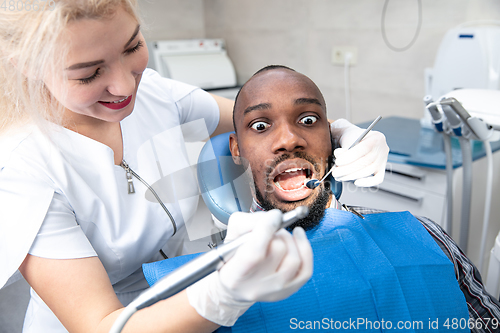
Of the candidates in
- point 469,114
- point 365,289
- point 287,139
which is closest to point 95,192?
point 287,139

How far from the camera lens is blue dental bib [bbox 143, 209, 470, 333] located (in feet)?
2.39

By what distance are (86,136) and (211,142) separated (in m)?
0.31

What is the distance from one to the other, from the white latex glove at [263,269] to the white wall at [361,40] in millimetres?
1303

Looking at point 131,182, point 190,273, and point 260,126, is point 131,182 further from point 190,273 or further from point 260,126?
point 190,273

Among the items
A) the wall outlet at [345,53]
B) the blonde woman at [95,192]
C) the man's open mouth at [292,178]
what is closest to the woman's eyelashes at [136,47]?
the blonde woman at [95,192]

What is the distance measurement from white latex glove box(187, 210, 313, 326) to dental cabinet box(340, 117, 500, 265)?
2.96 ft

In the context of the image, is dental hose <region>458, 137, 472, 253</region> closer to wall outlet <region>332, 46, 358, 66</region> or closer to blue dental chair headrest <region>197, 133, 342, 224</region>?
blue dental chair headrest <region>197, 133, 342, 224</region>

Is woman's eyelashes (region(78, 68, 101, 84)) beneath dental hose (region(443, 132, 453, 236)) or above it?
above

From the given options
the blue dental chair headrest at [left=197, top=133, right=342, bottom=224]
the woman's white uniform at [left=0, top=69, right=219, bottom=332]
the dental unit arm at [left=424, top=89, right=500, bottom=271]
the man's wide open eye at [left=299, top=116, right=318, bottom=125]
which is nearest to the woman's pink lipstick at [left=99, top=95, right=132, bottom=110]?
the woman's white uniform at [left=0, top=69, right=219, bottom=332]

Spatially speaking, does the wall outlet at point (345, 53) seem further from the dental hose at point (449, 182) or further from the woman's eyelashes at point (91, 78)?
the woman's eyelashes at point (91, 78)

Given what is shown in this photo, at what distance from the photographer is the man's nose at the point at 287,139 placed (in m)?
0.87

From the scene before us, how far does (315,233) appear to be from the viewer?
873 mm

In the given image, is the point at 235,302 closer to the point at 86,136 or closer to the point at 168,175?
the point at 168,175

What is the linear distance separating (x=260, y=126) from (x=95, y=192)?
424 mm
